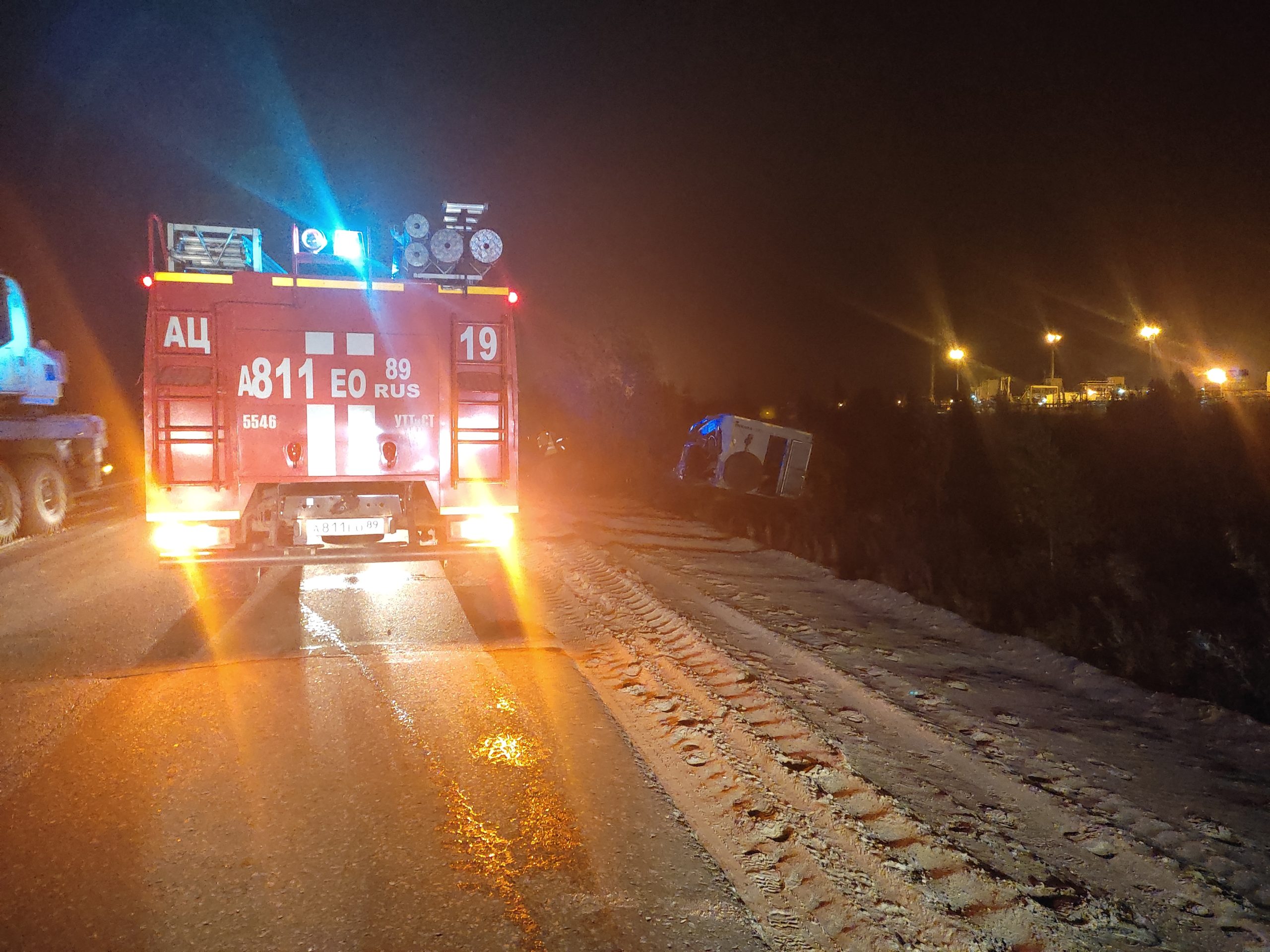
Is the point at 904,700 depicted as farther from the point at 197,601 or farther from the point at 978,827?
the point at 197,601

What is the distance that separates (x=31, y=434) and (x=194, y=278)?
33.0ft

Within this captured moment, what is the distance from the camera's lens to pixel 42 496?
14930 millimetres

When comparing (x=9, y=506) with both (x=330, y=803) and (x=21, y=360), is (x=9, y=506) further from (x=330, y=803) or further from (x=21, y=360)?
(x=330, y=803)

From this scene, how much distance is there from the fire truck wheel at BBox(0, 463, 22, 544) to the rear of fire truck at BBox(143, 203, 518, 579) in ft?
27.2

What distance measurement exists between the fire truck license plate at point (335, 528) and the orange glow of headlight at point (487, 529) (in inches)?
34.8

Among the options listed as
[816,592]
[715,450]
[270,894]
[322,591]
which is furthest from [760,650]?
[715,450]

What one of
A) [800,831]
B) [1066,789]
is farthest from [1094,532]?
[800,831]

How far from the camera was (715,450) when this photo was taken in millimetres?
19406

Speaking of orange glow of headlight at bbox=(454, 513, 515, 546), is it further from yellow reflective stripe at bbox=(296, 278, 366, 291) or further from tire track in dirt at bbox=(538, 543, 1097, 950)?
yellow reflective stripe at bbox=(296, 278, 366, 291)

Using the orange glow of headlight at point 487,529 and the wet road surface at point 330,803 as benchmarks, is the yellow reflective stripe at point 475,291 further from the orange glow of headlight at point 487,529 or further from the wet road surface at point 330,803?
the wet road surface at point 330,803

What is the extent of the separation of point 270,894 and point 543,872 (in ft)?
3.57

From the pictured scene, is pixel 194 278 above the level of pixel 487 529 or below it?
above

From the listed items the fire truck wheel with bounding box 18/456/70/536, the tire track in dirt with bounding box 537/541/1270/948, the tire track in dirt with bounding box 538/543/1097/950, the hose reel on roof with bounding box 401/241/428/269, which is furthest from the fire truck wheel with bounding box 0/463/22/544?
the tire track in dirt with bounding box 537/541/1270/948

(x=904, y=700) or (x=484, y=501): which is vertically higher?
(x=484, y=501)
